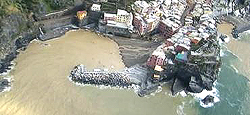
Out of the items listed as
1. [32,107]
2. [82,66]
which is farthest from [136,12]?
[32,107]

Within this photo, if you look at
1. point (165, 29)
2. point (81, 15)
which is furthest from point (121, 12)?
point (165, 29)

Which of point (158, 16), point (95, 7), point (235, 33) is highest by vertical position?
point (95, 7)

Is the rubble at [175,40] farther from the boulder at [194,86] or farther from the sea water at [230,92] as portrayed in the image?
the sea water at [230,92]

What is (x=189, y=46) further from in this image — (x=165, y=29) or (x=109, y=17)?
(x=109, y=17)

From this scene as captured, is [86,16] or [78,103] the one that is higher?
[86,16]

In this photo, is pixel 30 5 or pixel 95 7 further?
pixel 95 7

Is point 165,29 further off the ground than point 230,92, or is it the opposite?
point 165,29

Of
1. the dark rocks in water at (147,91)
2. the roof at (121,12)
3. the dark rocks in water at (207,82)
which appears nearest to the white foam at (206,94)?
the dark rocks in water at (207,82)

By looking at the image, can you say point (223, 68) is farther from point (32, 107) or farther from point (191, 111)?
point (32, 107)
